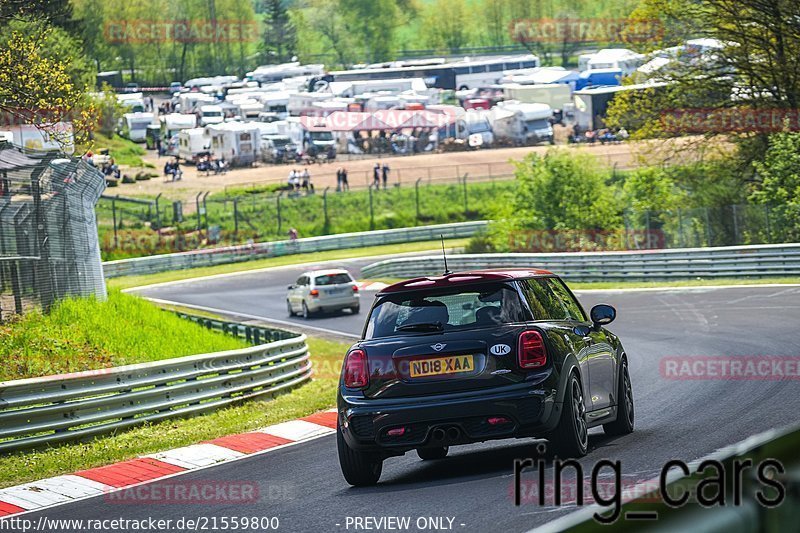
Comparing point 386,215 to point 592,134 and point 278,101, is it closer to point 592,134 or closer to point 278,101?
point 592,134

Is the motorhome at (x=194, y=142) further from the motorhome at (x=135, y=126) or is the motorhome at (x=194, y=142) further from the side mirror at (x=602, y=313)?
the side mirror at (x=602, y=313)

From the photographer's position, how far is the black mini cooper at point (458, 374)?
27.2 ft

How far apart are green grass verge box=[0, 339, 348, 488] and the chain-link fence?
379cm

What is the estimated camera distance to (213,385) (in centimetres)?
1544

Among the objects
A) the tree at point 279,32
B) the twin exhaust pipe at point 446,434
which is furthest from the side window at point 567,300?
the tree at point 279,32

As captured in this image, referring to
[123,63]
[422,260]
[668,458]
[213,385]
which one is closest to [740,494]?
[668,458]

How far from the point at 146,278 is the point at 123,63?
270ft

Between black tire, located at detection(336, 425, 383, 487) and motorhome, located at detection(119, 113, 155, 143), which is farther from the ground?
motorhome, located at detection(119, 113, 155, 143)

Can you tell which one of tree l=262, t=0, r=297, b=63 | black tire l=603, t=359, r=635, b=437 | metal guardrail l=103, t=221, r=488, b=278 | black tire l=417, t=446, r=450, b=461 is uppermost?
tree l=262, t=0, r=297, b=63

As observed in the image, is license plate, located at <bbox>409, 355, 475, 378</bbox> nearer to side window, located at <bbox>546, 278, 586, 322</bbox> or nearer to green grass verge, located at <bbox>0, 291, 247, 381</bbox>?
side window, located at <bbox>546, 278, 586, 322</bbox>

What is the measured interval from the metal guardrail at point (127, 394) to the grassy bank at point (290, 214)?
133 ft

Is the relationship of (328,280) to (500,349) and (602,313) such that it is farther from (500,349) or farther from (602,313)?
(500,349)

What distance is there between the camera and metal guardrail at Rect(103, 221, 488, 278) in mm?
53084

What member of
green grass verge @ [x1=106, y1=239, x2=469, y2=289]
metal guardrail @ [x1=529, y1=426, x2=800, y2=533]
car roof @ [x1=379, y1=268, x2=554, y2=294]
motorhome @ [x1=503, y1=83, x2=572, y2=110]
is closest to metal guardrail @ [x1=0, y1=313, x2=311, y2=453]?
car roof @ [x1=379, y1=268, x2=554, y2=294]
